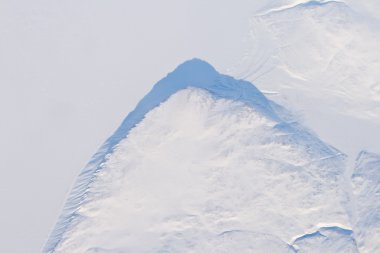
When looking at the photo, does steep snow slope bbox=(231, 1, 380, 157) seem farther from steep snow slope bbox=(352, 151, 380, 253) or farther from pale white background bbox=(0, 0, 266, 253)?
pale white background bbox=(0, 0, 266, 253)

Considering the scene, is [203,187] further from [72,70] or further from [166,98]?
[72,70]

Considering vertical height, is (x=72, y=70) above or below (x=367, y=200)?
above

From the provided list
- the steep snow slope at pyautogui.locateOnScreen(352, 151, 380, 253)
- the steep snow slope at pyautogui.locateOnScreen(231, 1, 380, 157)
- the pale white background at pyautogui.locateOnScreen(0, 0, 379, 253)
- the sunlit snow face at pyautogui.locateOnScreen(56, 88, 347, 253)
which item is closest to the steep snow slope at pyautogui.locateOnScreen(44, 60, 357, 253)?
the sunlit snow face at pyautogui.locateOnScreen(56, 88, 347, 253)

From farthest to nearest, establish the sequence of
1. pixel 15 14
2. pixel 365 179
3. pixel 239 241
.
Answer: pixel 15 14
pixel 365 179
pixel 239 241

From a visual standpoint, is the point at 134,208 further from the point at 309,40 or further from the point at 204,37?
the point at 309,40

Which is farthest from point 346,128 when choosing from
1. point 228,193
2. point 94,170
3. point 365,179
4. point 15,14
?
point 15,14

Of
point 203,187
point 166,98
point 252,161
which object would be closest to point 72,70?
point 166,98
